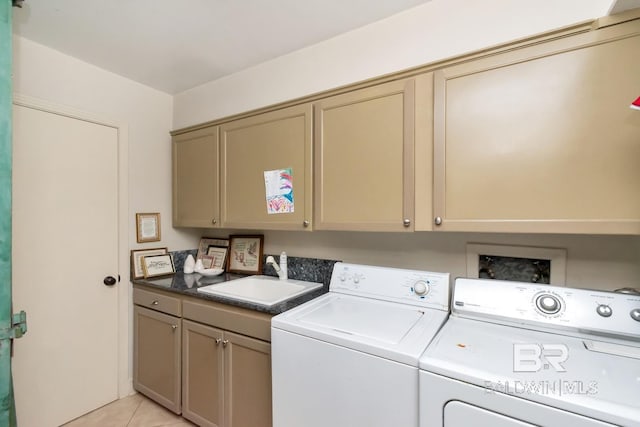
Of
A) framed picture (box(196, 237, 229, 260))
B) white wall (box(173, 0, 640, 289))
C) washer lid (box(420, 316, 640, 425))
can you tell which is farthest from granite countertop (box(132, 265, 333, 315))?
washer lid (box(420, 316, 640, 425))

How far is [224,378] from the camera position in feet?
5.38

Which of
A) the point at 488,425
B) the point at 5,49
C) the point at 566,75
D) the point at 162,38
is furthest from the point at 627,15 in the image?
the point at 5,49

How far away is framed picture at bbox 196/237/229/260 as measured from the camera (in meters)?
2.45

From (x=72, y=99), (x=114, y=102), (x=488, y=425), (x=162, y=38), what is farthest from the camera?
(x=114, y=102)

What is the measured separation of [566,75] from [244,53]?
177 cm

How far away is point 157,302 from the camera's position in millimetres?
1987

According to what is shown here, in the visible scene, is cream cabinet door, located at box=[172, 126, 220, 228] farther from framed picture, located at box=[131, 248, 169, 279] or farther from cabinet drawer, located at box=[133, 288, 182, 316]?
cabinet drawer, located at box=[133, 288, 182, 316]

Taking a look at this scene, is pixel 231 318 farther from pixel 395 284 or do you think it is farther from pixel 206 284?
pixel 395 284

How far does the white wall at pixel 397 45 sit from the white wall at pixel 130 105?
53 cm

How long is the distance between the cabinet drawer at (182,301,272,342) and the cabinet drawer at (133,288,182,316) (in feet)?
0.27

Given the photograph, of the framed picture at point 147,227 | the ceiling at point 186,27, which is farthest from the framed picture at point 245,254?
the ceiling at point 186,27

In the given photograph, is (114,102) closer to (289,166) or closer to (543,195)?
(289,166)

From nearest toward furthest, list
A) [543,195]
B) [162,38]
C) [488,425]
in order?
[488,425]
[543,195]
[162,38]

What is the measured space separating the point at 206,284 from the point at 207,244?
2.11ft
